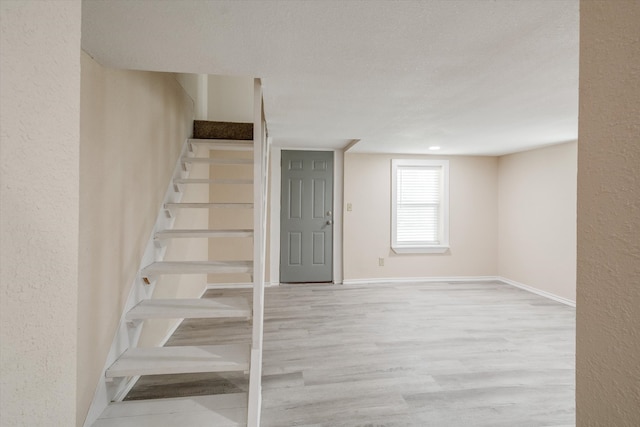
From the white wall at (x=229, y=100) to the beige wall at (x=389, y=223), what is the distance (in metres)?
1.74

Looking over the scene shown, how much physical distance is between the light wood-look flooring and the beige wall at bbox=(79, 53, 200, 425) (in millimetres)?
687

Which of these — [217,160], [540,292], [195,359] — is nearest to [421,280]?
[540,292]

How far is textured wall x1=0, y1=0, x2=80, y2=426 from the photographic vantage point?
440 mm

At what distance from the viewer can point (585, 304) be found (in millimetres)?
572

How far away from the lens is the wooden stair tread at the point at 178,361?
1575 mm

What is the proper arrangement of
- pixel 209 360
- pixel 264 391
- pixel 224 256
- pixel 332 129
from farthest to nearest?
1. pixel 224 256
2. pixel 332 129
3. pixel 264 391
4. pixel 209 360

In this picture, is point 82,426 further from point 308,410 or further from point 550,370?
point 550,370

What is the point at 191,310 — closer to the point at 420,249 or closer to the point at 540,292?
the point at 420,249

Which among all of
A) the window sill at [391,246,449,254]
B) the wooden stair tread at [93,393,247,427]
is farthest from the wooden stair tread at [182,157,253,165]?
the window sill at [391,246,449,254]

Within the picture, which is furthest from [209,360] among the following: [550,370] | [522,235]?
[522,235]

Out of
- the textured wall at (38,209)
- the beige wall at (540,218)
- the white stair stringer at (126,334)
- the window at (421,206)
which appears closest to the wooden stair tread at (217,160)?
the white stair stringer at (126,334)

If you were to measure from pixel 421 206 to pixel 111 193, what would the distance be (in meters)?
4.32

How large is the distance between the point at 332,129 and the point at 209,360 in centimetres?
250

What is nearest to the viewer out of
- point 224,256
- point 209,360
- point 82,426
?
point 82,426
